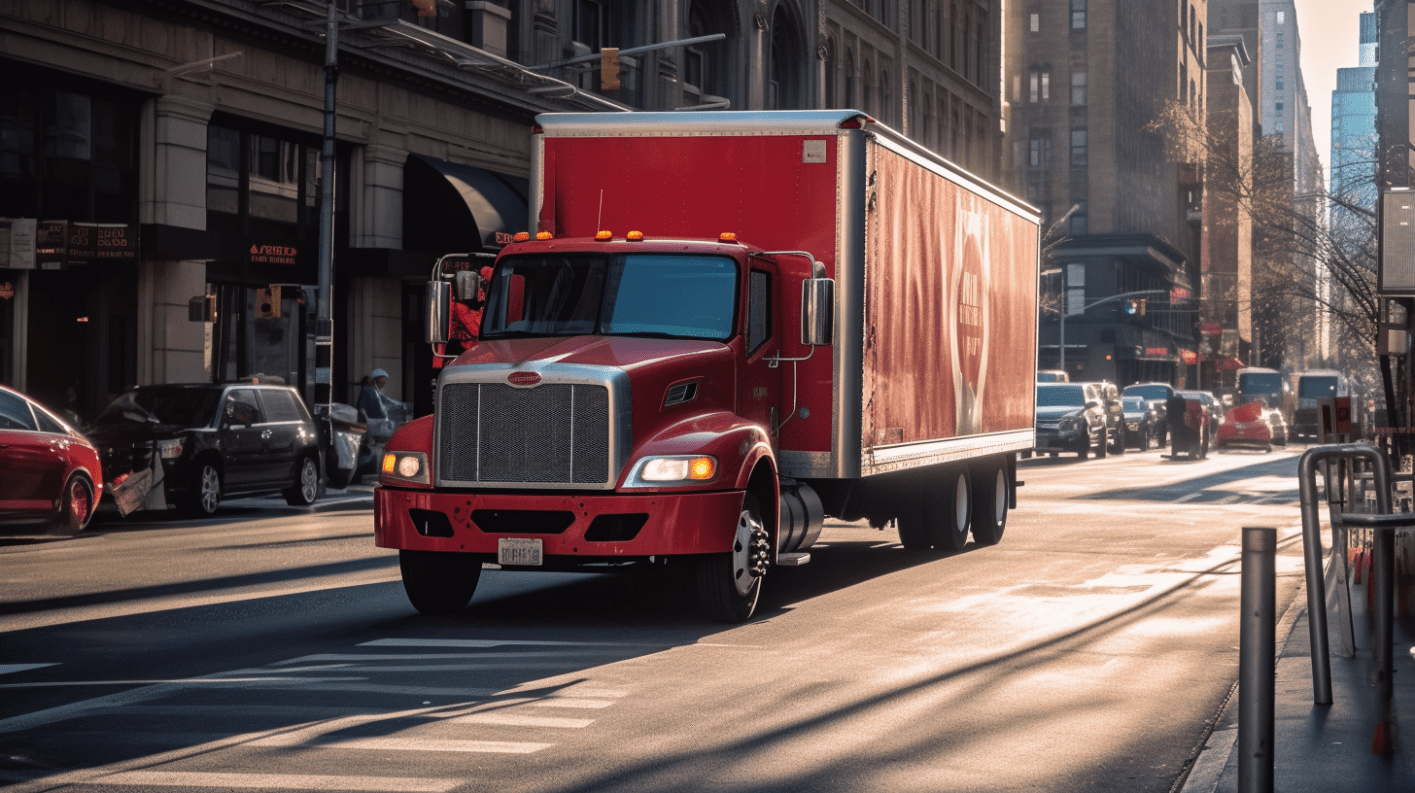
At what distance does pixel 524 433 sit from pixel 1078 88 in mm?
95528

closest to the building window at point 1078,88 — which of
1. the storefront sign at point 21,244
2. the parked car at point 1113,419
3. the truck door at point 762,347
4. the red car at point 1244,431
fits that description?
the red car at point 1244,431

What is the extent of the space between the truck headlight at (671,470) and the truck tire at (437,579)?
4.61 ft

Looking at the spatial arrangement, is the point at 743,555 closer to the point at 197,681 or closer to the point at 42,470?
the point at 197,681

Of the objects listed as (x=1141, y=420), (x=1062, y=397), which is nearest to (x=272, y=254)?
(x=1062, y=397)

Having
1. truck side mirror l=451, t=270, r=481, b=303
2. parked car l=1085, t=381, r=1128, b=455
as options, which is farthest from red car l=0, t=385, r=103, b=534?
parked car l=1085, t=381, r=1128, b=455

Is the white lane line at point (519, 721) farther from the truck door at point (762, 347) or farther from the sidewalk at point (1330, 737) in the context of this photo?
the truck door at point (762, 347)

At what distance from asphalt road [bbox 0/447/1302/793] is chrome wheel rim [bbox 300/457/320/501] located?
23.0 feet

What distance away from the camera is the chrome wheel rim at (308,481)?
24609 mm

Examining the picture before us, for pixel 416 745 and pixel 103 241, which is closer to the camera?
pixel 416 745

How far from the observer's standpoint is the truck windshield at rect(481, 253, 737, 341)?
12.4 m

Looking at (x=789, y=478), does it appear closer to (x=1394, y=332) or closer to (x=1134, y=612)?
(x=1134, y=612)

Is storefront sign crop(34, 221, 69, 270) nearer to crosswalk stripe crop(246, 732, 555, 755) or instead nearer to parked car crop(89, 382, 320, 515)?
parked car crop(89, 382, 320, 515)

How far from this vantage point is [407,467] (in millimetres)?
11766

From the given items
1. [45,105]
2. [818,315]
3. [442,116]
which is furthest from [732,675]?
[442,116]
